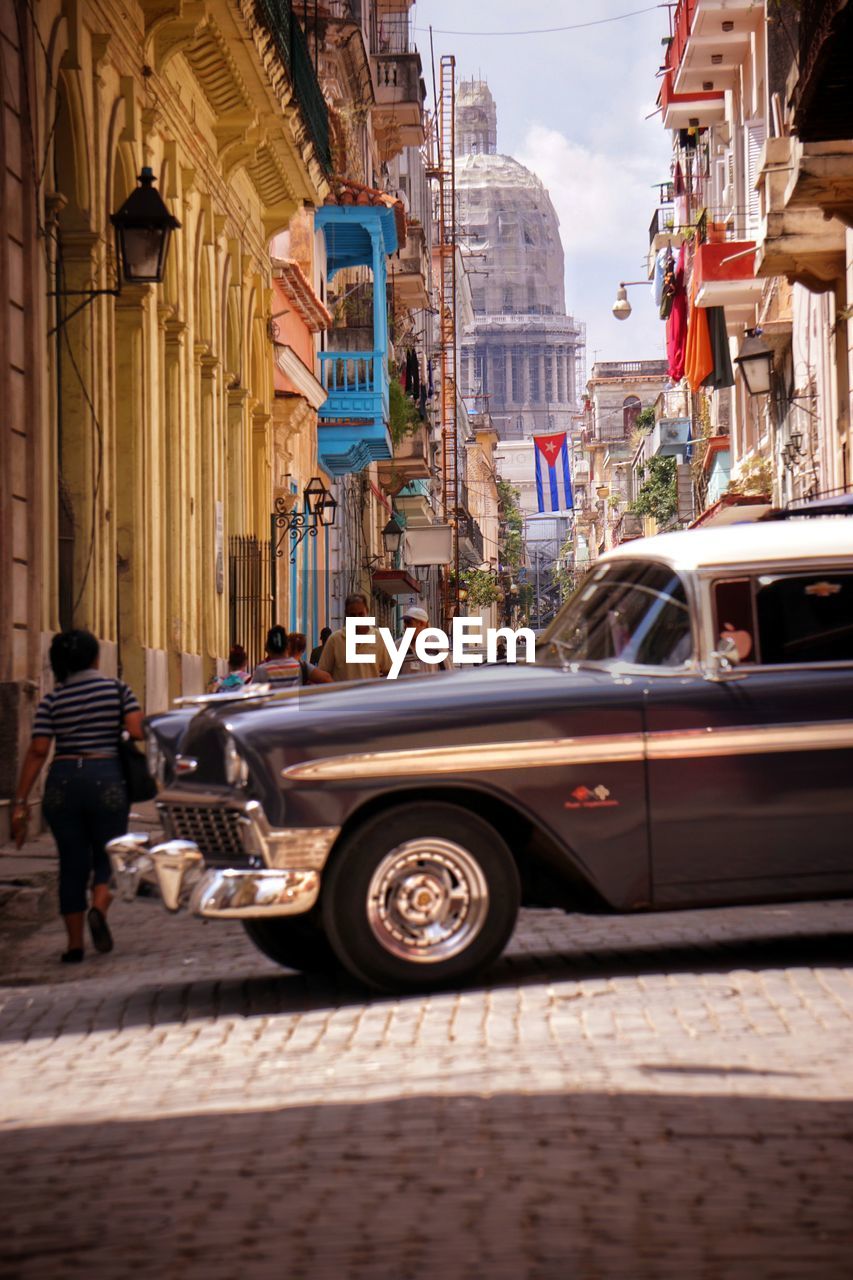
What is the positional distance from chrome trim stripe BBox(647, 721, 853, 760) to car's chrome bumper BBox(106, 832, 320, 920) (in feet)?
4.64

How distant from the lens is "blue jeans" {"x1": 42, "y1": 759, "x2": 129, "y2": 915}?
32.1 feet

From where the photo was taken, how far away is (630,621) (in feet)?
28.5

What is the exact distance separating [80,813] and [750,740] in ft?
10.7

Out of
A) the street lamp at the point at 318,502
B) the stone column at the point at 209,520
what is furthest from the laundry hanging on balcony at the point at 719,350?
the stone column at the point at 209,520

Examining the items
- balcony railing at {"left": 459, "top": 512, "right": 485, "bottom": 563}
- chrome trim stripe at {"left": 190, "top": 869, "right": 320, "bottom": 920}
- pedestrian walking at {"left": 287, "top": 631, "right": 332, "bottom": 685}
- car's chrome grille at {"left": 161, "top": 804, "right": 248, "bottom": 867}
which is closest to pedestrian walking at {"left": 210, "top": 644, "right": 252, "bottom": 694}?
pedestrian walking at {"left": 287, "top": 631, "right": 332, "bottom": 685}

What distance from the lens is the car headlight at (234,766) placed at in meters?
7.91

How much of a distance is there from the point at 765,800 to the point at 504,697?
3.52 ft

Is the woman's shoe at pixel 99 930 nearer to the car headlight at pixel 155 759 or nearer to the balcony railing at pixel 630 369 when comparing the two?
the car headlight at pixel 155 759

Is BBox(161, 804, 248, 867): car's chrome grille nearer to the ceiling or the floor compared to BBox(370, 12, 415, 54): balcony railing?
nearer to the floor

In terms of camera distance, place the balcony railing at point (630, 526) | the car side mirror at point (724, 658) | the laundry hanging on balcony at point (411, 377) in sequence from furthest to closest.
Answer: the balcony railing at point (630, 526), the laundry hanging on balcony at point (411, 377), the car side mirror at point (724, 658)

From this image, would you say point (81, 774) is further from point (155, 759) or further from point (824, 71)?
point (824, 71)

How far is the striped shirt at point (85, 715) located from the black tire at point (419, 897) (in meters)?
2.32

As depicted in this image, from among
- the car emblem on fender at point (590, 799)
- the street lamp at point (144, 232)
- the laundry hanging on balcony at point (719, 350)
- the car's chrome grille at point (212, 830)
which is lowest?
the car's chrome grille at point (212, 830)

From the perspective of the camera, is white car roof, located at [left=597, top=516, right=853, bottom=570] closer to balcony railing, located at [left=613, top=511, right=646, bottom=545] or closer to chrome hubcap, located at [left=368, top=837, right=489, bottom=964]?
chrome hubcap, located at [left=368, top=837, right=489, bottom=964]
